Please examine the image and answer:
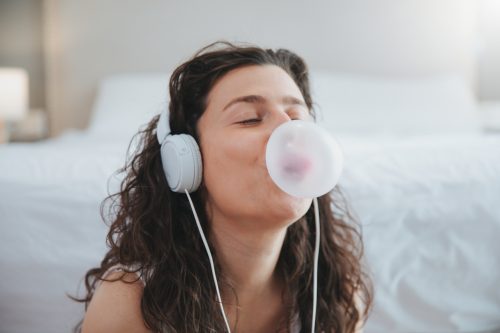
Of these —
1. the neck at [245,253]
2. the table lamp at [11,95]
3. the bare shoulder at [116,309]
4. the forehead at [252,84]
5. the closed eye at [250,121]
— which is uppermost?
the forehead at [252,84]

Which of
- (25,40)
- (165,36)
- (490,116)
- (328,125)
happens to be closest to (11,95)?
(25,40)

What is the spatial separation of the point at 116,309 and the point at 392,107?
2.03m

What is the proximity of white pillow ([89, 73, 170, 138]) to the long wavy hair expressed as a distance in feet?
4.35

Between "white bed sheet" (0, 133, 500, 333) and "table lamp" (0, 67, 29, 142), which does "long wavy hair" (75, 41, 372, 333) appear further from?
"table lamp" (0, 67, 29, 142)

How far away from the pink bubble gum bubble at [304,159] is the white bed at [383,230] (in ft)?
1.31

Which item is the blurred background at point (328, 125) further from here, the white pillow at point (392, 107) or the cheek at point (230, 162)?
the cheek at point (230, 162)

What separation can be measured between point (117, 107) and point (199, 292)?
69.0 inches

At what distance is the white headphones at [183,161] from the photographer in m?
0.73

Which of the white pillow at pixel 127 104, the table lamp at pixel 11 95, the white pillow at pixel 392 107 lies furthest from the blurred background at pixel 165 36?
the white pillow at pixel 392 107

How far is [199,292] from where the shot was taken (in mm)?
790

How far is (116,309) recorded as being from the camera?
731 mm

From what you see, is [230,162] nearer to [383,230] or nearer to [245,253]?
[245,253]

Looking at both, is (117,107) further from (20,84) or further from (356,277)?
(356,277)

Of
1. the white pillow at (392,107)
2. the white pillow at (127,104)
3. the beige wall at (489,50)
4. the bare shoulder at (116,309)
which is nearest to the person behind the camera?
the bare shoulder at (116,309)
